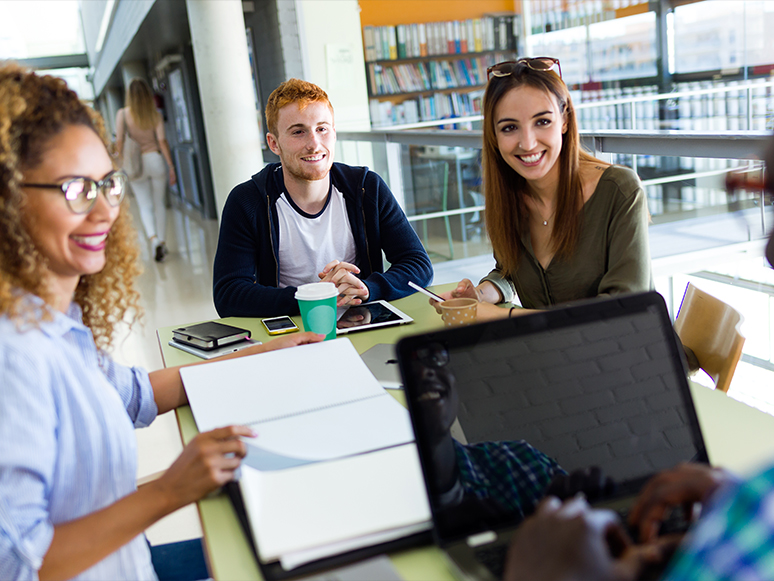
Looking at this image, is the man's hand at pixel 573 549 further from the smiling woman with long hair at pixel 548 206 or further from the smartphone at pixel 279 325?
the smartphone at pixel 279 325

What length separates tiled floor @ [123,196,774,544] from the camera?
254cm

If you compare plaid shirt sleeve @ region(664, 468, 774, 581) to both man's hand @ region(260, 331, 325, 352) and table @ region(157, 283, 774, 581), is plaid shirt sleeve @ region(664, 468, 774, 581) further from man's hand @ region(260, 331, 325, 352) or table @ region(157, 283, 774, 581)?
man's hand @ region(260, 331, 325, 352)

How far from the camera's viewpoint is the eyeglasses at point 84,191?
0.81m

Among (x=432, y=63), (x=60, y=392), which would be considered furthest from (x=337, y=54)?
(x=60, y=392)

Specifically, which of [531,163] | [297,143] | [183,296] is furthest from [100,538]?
[183,296]

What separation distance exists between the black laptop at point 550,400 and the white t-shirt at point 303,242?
125 centimetres

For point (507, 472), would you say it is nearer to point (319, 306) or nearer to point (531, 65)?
point (319, 306)

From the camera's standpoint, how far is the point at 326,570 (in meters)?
0.70

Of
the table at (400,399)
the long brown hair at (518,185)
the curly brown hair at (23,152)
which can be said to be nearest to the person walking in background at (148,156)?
the long brown hair at (518,185)

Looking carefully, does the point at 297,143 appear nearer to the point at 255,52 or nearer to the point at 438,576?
the point at 438,576

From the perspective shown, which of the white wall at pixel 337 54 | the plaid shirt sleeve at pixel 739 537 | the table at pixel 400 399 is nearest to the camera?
the plaid shirt sleeve at pixel 739 537

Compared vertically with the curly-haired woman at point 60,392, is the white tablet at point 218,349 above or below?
below

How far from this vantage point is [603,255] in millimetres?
1505

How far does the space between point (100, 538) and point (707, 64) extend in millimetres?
6752
